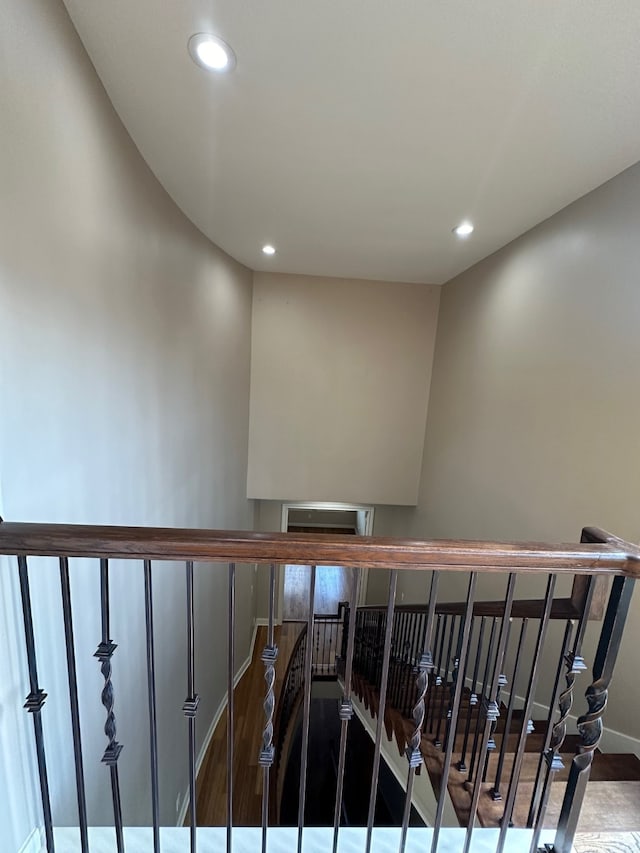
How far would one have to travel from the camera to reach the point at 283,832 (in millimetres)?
1149

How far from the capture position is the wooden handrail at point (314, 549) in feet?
2.79

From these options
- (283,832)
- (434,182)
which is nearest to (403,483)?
(434,182)

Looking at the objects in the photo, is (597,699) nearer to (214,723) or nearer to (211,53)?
(211,53)

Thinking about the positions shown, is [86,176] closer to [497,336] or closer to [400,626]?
[497,336]

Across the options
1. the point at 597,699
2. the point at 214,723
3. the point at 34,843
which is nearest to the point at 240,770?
the point at 214,723

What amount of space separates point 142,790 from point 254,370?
385 cm

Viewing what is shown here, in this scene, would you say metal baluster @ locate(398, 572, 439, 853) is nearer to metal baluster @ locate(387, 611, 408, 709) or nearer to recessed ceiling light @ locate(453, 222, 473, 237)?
metal baluster @ locate(387, 611, 408, 709)

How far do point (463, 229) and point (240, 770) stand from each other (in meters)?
5.67

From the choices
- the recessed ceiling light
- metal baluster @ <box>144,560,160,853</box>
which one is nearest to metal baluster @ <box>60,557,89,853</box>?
metal baluster @ <box>144,560,160,853</box>

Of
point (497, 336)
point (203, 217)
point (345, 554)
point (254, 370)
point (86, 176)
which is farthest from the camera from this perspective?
point (254, 370)

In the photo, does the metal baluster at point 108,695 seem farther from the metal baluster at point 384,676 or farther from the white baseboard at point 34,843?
the metal baluster at point 384,676

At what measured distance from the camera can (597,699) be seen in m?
0.97

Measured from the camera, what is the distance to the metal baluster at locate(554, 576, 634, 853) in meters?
0.94

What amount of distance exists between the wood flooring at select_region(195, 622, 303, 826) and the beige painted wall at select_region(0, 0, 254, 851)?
870mm
